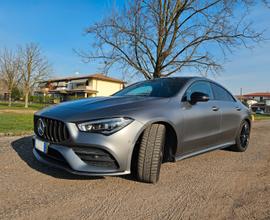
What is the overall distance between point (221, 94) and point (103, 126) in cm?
278

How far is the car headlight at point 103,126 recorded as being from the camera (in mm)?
2531

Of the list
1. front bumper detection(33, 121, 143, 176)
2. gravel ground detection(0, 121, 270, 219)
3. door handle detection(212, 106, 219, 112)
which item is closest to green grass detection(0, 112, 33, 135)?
gravel ground detection(0, 121, 270, 219)

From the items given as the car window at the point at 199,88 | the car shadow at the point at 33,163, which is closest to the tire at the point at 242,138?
the car window at the point at 199,88

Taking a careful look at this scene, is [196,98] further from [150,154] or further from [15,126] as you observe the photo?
[15,126]

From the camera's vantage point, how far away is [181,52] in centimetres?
1377

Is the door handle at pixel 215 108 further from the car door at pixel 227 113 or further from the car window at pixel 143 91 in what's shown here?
the car window at pixel 143 91

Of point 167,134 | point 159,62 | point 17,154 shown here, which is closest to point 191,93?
point 167,134

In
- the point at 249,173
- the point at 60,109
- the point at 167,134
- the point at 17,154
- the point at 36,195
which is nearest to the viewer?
the point at 36,195

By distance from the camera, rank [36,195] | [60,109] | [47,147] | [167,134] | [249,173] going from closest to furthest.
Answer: [36,195] → [47,147] → [60,109] → [167,134] → [249,173]

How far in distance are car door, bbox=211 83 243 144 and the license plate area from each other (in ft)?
9.23

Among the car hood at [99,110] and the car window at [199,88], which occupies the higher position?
the car window at [199,88]

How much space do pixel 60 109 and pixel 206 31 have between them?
41.0 ft

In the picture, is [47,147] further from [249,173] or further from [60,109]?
[249,173]

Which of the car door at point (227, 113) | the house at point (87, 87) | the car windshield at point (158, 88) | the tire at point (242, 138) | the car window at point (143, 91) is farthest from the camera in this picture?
the house at point (87, 87)
